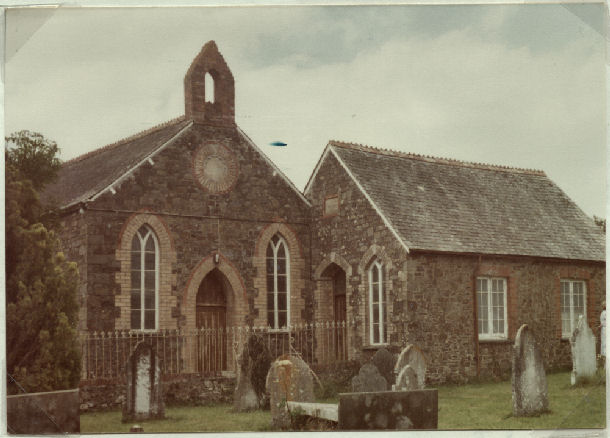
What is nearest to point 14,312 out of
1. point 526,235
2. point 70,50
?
point 70,50

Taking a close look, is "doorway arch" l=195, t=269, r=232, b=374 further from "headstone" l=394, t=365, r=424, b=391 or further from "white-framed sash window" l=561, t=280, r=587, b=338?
"white-framed sash window" l=561, t=280, r=587, b=338

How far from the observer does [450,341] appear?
20922 mm

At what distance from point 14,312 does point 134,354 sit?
215 cm

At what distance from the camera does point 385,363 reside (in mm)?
18484

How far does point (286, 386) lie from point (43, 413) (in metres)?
4.01

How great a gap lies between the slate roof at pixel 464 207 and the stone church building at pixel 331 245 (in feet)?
0.12

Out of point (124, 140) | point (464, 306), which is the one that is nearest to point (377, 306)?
point (464, 306)

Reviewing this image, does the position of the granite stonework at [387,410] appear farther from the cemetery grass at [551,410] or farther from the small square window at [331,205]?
the small square window at [331,205]

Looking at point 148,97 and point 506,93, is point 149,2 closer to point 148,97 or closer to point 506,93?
point 148,97

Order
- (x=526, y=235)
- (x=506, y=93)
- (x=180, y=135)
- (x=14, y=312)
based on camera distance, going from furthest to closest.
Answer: (x=526, y=235) < (x=180, y=135) < (x=506, y=93) < (x=14, y=312)

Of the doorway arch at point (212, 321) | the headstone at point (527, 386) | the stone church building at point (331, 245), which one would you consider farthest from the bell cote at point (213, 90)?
the headstone at point (527, 386)

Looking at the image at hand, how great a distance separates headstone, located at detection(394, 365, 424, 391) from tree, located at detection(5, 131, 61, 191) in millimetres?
6989

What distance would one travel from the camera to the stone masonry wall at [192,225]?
19.4 m

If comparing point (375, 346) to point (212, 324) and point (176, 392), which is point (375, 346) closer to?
point (212, 324)
